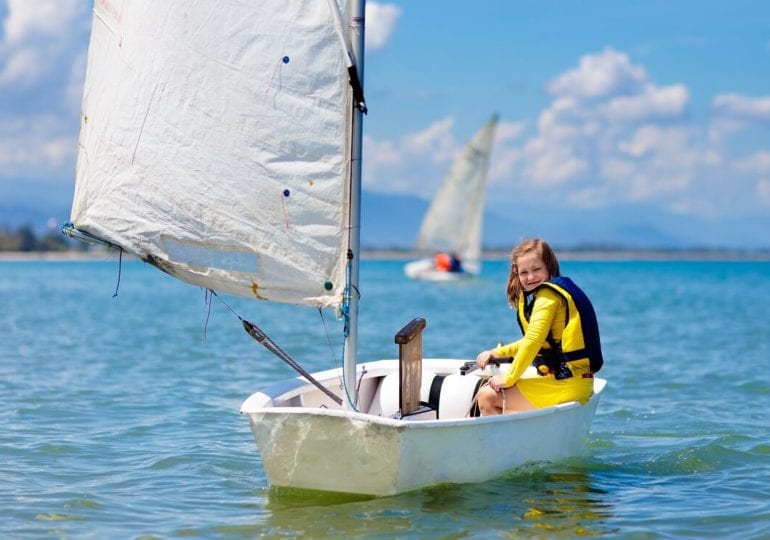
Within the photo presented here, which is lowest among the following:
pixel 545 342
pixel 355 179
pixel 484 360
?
pixel 484 360

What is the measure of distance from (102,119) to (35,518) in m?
2.82

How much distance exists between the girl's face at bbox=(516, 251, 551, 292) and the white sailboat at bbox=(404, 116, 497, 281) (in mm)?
38406

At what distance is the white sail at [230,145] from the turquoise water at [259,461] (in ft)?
5.51

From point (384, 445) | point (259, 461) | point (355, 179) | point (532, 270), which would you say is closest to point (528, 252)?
point (532, 270)

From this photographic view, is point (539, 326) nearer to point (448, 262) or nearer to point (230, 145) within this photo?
point (230, 145)

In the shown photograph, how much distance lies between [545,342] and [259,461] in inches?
115

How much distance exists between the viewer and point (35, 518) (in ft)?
24.4

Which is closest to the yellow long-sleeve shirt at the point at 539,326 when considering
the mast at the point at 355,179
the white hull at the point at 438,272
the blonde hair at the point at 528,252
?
the blonde hair at the point at 528,252

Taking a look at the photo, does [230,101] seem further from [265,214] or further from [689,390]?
[689,390]

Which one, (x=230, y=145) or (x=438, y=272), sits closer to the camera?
(x=230, y=145)

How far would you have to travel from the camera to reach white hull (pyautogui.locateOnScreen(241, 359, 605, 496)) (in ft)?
22.7

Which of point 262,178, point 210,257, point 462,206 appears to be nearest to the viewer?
point 262,178

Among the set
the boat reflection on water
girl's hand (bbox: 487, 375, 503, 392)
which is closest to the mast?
the boat reflection on water

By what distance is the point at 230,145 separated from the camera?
23.2 ft
